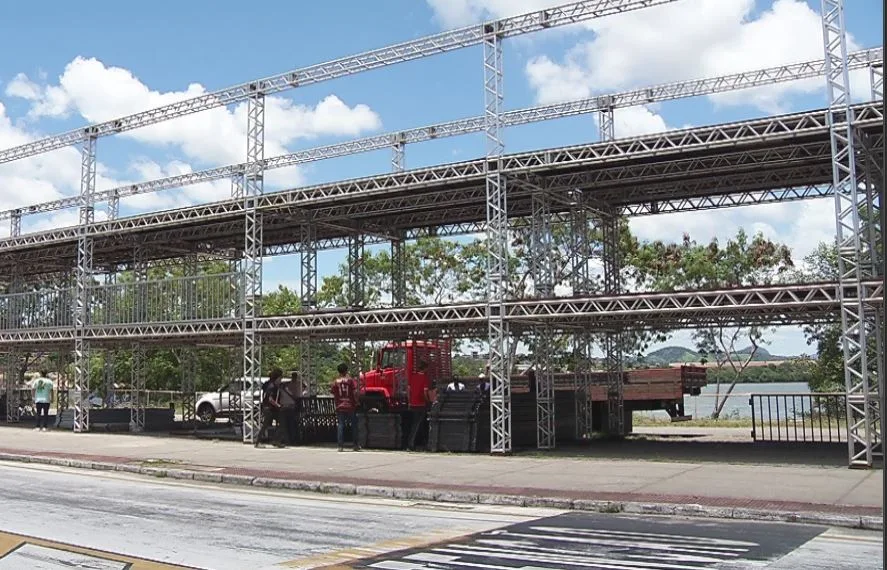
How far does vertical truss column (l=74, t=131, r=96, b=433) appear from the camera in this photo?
29547 mm

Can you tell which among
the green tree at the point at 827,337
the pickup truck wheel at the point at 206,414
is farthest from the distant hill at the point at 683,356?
the pickup truck wheel at the point at 206,414

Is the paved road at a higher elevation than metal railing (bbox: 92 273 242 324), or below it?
below

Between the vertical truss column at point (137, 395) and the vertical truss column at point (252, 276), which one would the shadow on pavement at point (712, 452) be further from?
the vertical truss column at point (137, 395)

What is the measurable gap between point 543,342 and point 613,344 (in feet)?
11.4

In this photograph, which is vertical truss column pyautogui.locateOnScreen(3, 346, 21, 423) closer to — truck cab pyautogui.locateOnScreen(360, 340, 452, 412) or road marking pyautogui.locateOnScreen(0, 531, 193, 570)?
truck cab pyautogui.locateOnScreen(360, 340, 452, 412)

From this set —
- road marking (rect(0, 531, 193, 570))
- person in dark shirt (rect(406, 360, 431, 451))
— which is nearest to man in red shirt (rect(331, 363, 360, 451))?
person in dark shirt (rect(406, 360, 431, 451))

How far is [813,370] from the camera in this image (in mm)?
40094

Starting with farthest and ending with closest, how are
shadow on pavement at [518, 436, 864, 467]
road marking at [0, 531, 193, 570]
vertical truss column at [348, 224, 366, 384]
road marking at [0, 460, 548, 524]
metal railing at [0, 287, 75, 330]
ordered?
metal railing at [0, 287, 75, 330], vertical truss column at [348, 224, 366, 384], shadow on pavement at [518, 436, 864, 467], road marking at [0, 460, 548, 524], road marking at [0, 531, 193, 570]

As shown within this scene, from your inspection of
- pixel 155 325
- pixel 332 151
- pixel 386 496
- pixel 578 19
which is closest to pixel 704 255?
pixel 332 151

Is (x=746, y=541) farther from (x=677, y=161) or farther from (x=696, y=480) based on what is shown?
(x=677, y=161)

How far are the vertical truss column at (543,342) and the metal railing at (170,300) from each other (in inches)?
344

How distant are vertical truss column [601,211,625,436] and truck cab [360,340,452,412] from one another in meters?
5.17

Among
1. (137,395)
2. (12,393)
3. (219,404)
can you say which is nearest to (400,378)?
(137,395)

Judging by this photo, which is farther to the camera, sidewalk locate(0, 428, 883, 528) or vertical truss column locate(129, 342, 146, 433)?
vertical truss column locate(129, 342, 146, 433)
